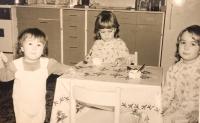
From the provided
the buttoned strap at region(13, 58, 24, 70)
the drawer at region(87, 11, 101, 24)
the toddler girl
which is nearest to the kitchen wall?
the drawer at region(87, 11, 101, 24)

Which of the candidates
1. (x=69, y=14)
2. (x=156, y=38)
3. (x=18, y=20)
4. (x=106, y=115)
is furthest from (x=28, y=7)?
(x=106, y=115)

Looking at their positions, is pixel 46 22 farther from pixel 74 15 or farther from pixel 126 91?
pixel 126 91

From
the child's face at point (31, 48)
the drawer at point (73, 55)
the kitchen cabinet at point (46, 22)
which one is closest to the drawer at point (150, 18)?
the drawer at point (73, 55)

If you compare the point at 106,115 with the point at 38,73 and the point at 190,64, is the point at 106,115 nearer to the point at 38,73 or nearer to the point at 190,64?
the point at 38,73

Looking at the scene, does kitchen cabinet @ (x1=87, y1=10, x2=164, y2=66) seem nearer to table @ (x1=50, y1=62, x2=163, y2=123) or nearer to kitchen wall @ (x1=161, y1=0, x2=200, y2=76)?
kitchen wall @ (x1=161, y1=0, x2=200, y2=76)

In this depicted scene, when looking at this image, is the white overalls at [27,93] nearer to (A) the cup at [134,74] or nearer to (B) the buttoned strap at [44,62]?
(B) the buttoned strap at [44,62]

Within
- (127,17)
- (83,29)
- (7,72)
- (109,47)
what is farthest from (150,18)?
(7,72)

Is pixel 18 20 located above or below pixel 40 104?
above
